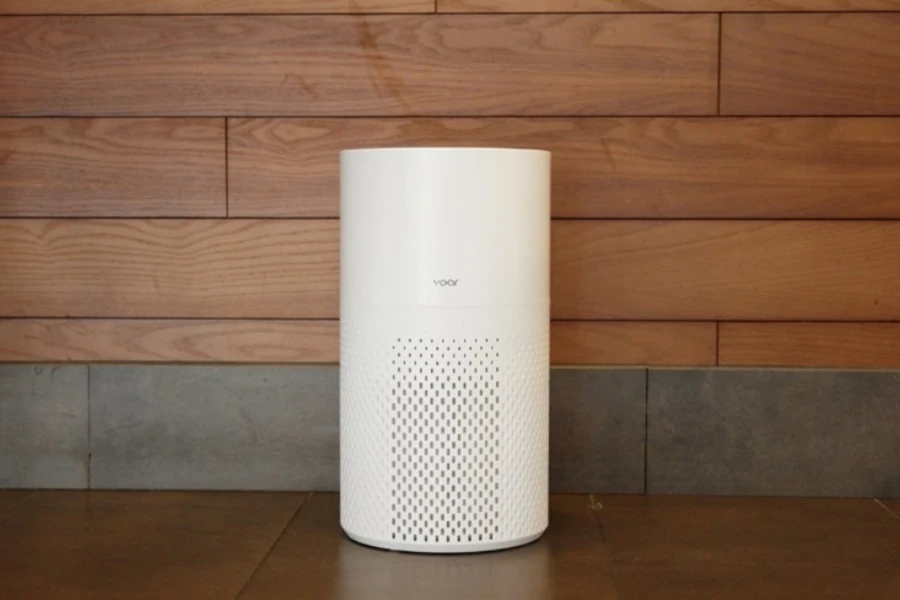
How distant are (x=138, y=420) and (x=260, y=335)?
0.29 metres

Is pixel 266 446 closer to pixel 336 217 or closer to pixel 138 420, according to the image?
pixel 138 420

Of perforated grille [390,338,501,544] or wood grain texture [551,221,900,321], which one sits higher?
wood grain texture [551,221,900,321]

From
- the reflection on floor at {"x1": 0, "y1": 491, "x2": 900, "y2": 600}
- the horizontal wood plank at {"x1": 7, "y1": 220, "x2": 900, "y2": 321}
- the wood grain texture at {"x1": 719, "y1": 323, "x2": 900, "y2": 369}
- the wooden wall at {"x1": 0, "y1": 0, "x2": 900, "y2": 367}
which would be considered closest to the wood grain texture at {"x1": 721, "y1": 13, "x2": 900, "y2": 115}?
the wooden wall at {"x1": 0, "y1": 0, "x2": 900, "y2": 367}

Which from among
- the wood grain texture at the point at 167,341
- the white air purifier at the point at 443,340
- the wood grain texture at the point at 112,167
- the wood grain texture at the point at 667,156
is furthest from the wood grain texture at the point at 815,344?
the wood grain texture at the point at 112,167

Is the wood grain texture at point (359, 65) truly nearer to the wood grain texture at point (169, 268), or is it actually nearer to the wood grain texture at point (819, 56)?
the wood grain texture at point (819, 56)

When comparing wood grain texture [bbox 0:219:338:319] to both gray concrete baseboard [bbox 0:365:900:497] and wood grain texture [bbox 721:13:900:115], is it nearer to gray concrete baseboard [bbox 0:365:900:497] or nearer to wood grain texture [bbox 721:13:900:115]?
gray concrete baseboard [bbox 0:365:900:497]

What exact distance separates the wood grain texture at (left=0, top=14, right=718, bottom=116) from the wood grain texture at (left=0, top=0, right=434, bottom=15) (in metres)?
0.02

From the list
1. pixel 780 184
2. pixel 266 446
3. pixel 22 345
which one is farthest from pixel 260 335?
pixel 780 184

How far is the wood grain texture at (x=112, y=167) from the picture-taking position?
2.54 meters

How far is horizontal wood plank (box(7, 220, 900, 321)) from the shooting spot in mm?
2523

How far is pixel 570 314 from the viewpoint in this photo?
2545mm

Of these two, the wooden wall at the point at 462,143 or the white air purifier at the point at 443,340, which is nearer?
the white air purifier at the point at 443,340

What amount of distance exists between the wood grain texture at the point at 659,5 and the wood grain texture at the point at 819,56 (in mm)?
17

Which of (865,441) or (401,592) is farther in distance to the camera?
(865,441)
